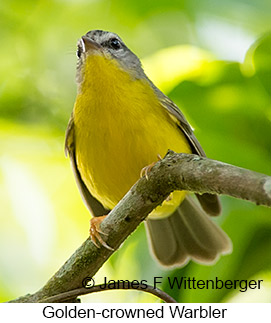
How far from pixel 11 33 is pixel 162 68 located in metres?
1.85

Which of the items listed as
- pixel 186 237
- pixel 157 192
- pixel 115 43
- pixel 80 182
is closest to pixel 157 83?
pixel 115 43

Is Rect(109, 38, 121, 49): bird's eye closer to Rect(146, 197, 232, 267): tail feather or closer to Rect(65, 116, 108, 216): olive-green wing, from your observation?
Rect(65, 116, 108, 216): olive-green wing

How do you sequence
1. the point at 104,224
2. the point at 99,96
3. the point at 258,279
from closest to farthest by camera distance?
the point at 104,224, the point at 258,279, the point at 99,96

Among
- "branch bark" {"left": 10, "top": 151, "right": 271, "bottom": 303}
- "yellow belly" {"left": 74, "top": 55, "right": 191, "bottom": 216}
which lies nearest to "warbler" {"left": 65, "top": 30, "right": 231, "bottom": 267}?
"yellow belly" {"left": 74, "top": 55, "right": 191, "bottom": 216}

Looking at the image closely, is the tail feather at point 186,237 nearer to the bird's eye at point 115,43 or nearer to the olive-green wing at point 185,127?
the olive-green wing at point 185,127

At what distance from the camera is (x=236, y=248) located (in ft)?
11.9

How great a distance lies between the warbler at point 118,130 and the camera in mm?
3785

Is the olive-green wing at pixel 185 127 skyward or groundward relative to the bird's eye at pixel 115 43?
groundward

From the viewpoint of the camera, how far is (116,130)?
12.4 ft

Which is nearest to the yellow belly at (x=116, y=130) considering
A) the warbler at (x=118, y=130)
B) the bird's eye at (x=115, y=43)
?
the warbler at (x=118, y=130)

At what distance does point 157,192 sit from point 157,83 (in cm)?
184

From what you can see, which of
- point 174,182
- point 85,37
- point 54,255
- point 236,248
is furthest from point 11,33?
point 174,182

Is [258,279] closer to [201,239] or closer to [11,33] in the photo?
[201,239]

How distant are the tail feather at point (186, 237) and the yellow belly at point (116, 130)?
70 cm
